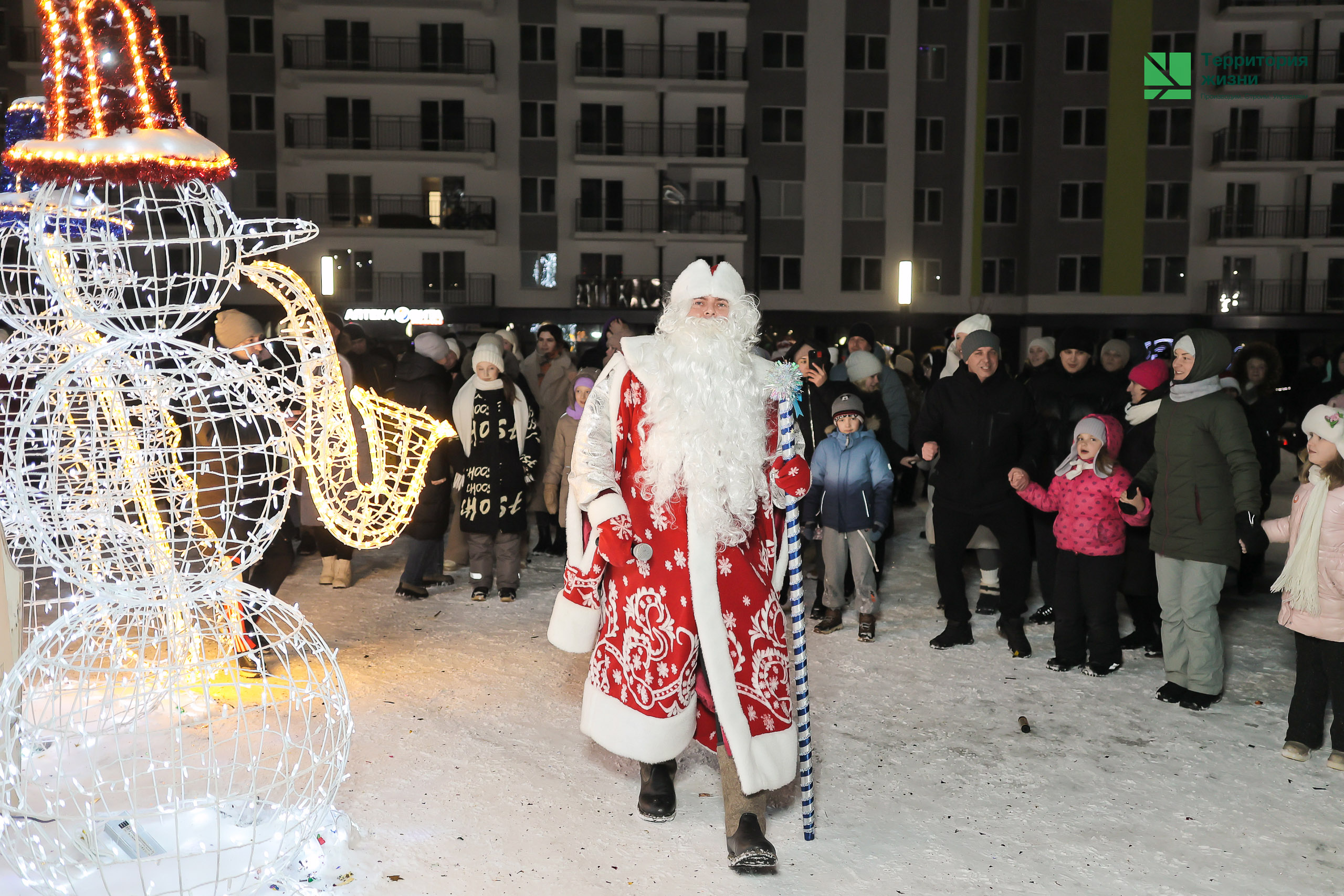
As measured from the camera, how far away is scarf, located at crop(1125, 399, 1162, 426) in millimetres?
6117

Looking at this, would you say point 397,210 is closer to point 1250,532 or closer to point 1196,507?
point 1196,507

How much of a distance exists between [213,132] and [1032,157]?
23.2 meters

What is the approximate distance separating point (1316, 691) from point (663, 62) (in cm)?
2808

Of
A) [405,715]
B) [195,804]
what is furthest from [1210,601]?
[195,804]

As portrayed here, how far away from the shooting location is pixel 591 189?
98.0ft

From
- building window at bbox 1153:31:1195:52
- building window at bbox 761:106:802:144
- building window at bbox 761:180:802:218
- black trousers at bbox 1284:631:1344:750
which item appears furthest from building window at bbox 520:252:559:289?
black trousers at bbox 1284:631:1344:750

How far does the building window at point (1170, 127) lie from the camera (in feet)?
99.5

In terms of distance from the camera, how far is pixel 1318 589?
4.54m

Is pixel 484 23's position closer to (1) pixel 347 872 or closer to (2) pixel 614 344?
(2) pixel 614 344

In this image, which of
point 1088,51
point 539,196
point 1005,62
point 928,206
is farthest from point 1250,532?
point 1005,62

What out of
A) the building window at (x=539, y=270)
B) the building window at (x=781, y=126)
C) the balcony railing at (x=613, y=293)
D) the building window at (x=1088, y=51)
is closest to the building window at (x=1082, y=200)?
the building window at (x=1088, y=51)

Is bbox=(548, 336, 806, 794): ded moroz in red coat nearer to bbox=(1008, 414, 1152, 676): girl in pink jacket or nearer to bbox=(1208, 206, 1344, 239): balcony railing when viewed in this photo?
bbox=(1008, 414, 1152, 676): girl in pink jacket

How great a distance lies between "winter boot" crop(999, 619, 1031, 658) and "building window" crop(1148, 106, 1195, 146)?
28627 mm

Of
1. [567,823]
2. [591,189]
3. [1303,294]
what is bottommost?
[567,823]
